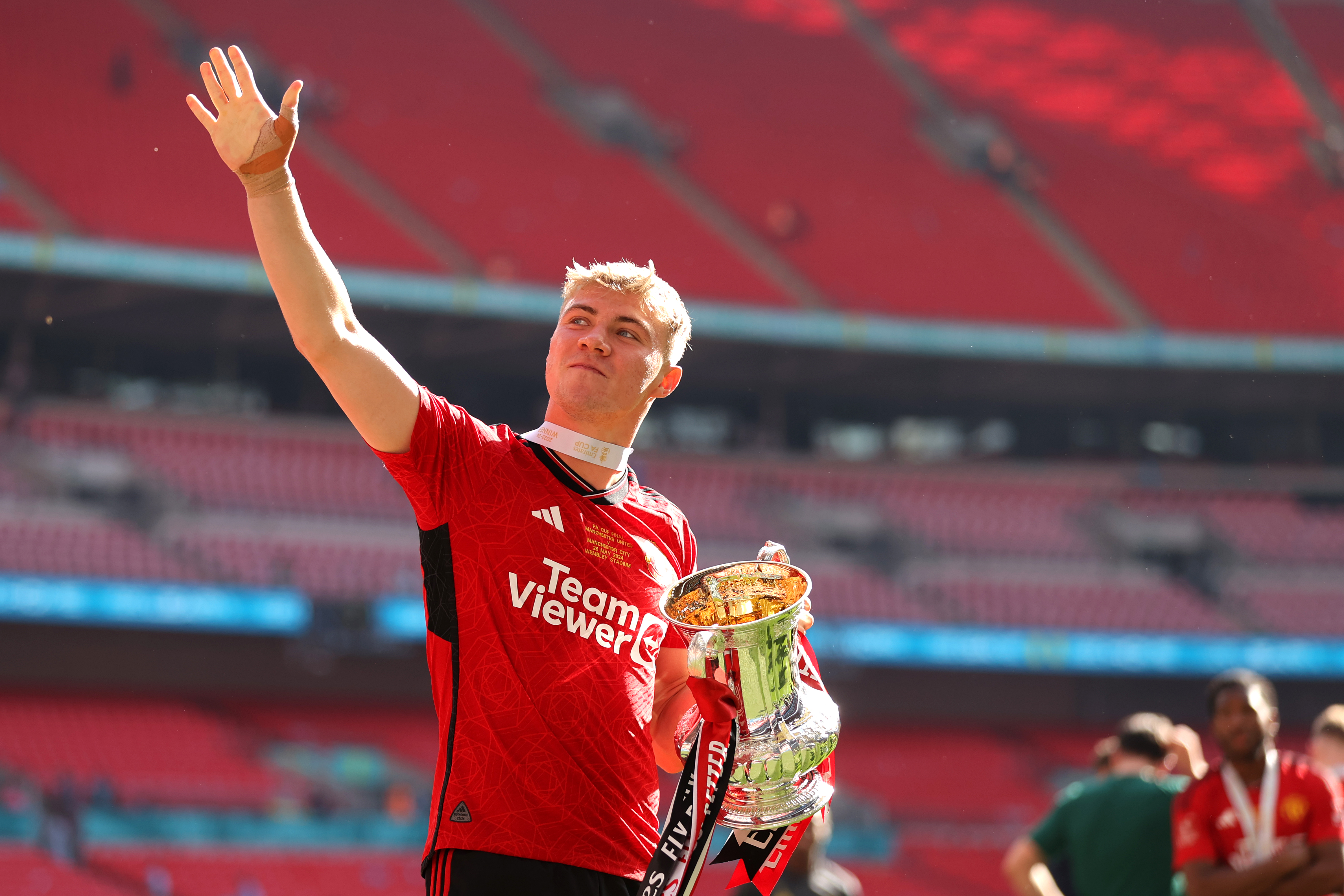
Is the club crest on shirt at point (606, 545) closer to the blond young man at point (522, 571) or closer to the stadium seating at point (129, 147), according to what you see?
the blond young man at point (522, 571)

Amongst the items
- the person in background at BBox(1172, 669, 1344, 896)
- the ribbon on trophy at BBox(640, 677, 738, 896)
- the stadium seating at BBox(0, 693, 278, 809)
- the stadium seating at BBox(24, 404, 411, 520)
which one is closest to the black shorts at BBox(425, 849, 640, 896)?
the ribbon on trophy at BBox(640, 677, 738, 896)

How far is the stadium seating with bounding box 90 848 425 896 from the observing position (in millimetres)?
13172

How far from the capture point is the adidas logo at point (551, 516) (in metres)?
1.98

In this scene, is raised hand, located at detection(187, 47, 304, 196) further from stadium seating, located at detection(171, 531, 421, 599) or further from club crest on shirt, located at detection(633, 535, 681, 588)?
stadium seating, located at detection(171, 531, 421, 599)

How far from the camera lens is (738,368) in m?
21.1

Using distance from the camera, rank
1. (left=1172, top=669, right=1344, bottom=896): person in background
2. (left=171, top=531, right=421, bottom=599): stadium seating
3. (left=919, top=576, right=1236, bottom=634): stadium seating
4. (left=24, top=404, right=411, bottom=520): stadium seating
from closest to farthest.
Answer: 1. (left=1172, top=669, right=1344, bottom=896): person in background
2. (left=171, top=531, right=421, bottom=599): stadium seating
3. (left=24, top=404, right=411, bottom=520): stadium seating
4. (left=919, top=576, right=1236, bottom=634): stadium seating

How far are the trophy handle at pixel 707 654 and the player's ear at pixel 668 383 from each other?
18.9 inches

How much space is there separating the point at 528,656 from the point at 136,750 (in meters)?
15.2

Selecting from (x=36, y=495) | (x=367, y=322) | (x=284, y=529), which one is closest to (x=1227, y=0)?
(x=367, y=322)

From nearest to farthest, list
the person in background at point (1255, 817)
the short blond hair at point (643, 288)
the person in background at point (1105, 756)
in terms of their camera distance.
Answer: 1. the short blond hair at point (643, 288)
2. the person in background at point (1255, 817)
3. the person in background at point (1105, 756)

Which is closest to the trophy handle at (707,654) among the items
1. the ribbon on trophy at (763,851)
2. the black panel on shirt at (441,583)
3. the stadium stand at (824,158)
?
the ribbon on trophy at (763,851)

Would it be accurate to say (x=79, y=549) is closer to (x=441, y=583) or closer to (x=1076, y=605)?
(x=1076, y=605)

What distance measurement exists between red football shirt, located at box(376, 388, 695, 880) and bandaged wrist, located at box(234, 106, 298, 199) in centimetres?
38

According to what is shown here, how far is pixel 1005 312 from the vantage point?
21250mm
